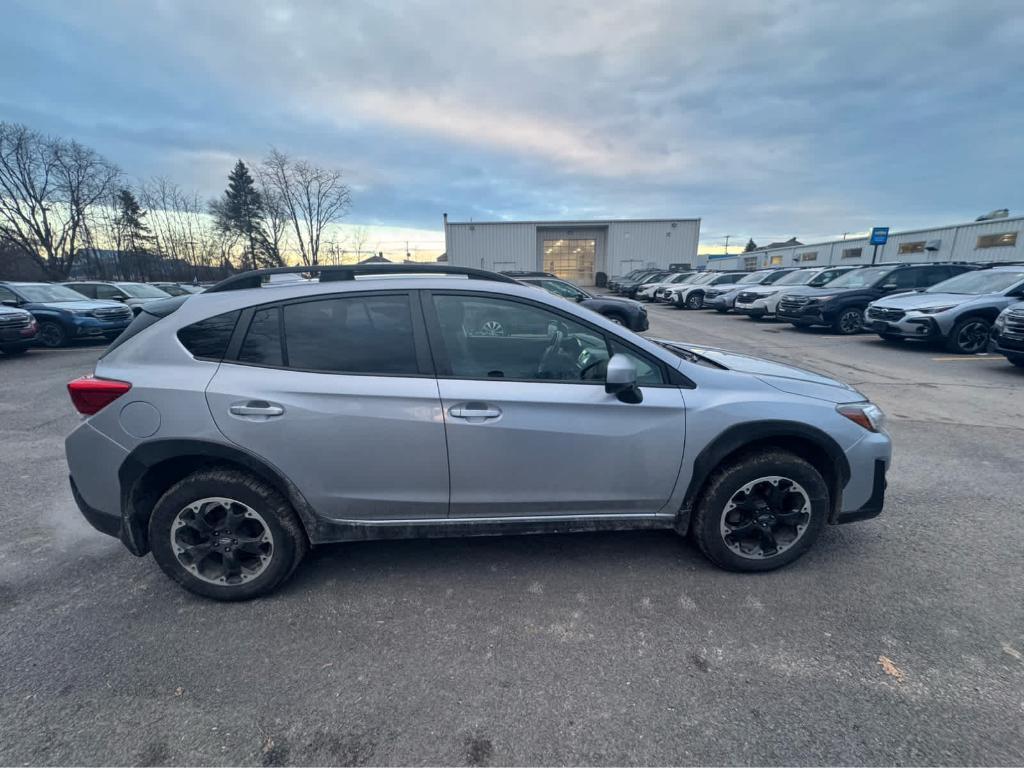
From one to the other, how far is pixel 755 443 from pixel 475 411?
155 cm

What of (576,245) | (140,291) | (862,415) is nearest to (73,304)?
(140,291)

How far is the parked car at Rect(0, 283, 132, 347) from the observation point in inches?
416

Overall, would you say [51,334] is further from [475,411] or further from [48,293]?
[475,411]

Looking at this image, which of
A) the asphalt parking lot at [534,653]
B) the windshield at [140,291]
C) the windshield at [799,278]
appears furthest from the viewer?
the windshield at [799,278]

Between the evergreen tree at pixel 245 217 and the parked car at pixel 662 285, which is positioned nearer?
the parked car at pixel 662 285

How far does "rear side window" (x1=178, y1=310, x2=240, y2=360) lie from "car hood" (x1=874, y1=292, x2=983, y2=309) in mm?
11832

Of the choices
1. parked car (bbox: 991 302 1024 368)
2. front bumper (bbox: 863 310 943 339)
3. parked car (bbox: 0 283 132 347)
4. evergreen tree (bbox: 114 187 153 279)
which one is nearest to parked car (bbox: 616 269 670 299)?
front bumper (bbox: 863 310 943 339)

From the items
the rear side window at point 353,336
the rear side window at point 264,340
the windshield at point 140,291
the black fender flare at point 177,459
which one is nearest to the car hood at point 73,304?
the windshield at point 140,291

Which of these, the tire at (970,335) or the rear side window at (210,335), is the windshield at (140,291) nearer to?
the rear side window at (210,335)

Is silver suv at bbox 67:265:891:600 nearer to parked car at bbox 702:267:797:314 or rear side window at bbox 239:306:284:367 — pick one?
rear side window at bbox 239:306:284:367

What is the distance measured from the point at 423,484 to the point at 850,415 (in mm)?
2357

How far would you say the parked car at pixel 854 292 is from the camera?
38.9 ft

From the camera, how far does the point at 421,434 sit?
2.25 m

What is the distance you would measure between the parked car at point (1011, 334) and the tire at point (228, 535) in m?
9.74
